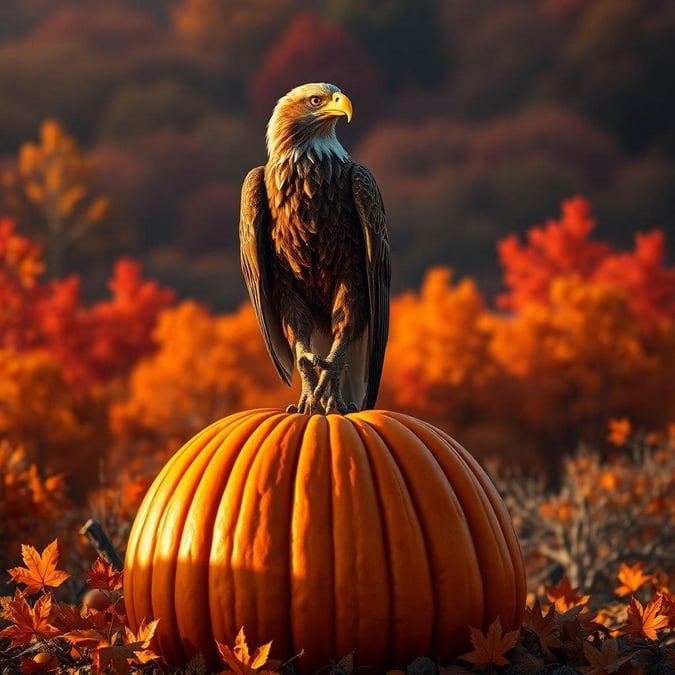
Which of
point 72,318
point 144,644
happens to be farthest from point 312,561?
point 72,318

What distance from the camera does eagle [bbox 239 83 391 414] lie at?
4230 mm

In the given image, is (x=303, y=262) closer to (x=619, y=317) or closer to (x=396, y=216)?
(x=619, y=317)

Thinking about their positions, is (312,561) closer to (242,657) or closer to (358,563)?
(358,563)

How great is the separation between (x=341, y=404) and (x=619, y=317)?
534 inches

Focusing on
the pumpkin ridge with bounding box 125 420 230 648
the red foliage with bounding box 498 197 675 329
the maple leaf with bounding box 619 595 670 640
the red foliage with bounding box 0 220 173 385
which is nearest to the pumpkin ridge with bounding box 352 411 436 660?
the pumpkin ridge with bounding box 125 420 230 648

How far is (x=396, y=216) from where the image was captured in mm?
33281

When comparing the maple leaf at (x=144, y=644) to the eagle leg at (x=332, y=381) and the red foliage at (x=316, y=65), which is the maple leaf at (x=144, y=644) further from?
the red foliage at (x=316, y=65)

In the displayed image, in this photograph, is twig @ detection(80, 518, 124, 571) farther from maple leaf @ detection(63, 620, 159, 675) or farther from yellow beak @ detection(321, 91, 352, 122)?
yellow beak @ detection(321, 91, 352, 122)

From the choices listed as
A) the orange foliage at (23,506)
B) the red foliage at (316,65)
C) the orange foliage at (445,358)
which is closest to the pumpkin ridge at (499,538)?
the orange foliage at (23,506)

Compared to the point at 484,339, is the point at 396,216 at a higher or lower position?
higher

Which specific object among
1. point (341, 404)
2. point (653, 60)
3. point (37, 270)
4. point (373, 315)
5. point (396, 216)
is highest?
point (653, 60)

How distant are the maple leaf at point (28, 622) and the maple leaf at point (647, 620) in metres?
2.14

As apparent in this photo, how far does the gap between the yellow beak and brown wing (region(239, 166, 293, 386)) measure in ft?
1.31

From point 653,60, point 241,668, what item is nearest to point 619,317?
point 241,668
